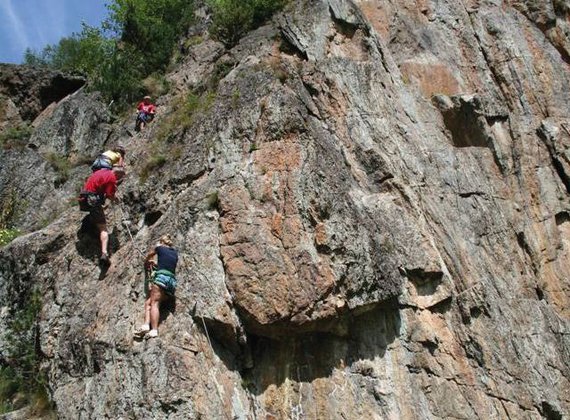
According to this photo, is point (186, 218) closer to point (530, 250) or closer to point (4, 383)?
point (4, 383)

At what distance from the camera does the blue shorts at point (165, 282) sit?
11477 mm

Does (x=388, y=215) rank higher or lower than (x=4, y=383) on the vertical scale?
higher

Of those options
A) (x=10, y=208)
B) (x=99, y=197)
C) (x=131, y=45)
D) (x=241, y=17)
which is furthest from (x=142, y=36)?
(x=99, y=197)

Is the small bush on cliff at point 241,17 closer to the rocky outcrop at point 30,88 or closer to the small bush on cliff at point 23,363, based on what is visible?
the rocky outcrop at point 30,88

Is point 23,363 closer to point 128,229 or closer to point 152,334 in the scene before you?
point 128,229

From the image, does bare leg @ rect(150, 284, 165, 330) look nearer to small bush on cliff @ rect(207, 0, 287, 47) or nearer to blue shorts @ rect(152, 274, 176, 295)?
blue shorts @ rect(152, 274, 176, 295)

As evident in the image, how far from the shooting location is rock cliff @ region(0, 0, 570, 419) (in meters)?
11.5

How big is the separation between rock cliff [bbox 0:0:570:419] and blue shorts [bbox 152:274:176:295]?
0.23 metres

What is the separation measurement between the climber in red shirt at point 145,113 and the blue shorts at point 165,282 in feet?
27.6

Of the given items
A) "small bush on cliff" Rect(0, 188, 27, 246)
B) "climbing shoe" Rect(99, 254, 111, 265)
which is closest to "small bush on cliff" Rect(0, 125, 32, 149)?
"small bush on cliff" Rect(0, 188, 27, 246)

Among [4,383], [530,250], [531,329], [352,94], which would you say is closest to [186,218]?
[4,383]

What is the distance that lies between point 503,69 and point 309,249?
38.9 ft

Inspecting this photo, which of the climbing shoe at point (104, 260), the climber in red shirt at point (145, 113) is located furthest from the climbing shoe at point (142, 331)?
the climber in red shirt at point (145, 113)

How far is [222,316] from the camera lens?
11359 millimetres
